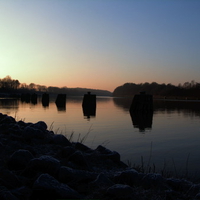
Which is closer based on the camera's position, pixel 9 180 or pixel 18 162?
pixel 9 180

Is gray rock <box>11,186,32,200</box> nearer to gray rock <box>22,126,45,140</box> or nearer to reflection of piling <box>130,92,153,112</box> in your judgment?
gray rock <box>22,126,45,140</box>

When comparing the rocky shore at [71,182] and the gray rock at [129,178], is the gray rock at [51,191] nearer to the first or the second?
the rocky shore at [71,182]

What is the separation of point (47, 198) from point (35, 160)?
43.6 inches

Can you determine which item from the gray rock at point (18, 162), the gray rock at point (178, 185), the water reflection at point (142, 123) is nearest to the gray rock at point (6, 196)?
the gray rock at point (18, 162)

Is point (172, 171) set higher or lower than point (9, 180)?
lower

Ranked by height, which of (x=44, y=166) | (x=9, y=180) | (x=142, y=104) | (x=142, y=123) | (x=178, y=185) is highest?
(x=142, y=104)

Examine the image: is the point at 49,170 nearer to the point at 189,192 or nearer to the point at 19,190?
the point at 19,190

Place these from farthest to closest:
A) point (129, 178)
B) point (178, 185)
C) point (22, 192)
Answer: point (178, 185), point (129, 178), point (22, 192)

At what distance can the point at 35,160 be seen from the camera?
14.4ft

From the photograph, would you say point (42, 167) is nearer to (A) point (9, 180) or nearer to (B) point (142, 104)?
(A) point (9, 180)

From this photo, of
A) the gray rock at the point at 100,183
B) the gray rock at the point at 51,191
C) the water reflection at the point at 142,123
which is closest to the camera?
the gray rock at the point at 51,191

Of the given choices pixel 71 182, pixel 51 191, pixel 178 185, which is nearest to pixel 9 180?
pixel 51 191

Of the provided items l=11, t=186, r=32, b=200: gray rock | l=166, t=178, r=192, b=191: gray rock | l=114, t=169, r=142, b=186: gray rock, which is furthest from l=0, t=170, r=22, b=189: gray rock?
l=166, t=178, r=192, b=191: gray rock

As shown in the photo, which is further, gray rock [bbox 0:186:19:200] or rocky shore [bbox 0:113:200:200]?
rocky shore [bbox 0:113:200:200]
